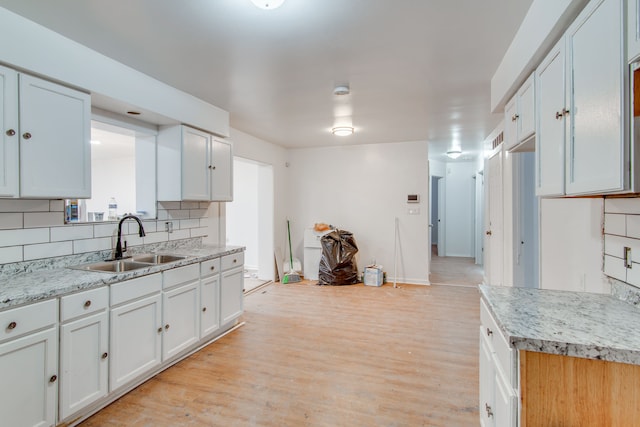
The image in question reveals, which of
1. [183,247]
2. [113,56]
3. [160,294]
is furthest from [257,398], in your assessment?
[113,56]

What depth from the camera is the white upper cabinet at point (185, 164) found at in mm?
3074

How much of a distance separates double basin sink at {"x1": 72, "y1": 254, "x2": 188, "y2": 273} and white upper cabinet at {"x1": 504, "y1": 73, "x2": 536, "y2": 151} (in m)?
2.82

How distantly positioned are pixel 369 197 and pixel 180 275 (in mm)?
3738

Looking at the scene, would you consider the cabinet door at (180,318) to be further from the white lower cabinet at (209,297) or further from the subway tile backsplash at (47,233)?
the subway tile backsplash at (47,233)

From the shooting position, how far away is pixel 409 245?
541 centimetres

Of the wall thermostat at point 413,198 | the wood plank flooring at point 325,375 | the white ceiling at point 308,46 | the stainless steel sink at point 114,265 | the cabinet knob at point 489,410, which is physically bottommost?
the wood plank flooring at point 325,375

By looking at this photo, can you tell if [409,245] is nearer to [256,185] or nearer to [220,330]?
[256,185]

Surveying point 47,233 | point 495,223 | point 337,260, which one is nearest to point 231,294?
point 47,233

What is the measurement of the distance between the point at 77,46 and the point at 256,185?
3.96m

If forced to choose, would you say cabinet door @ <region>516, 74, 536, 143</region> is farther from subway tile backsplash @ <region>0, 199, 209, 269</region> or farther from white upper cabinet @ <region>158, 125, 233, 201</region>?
subway tile backsplash @ <region>0, 199, 209, 269</region>

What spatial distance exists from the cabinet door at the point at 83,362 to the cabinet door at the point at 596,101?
8.87 feet

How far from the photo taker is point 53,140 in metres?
2.02

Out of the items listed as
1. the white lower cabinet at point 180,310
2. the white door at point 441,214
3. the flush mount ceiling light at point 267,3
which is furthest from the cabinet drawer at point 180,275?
the white door at point 441,214

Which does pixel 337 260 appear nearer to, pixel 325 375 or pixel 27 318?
pixel 325 375
